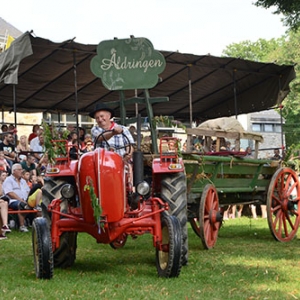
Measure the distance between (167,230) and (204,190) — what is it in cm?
263

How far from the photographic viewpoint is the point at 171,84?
1802 centimetres

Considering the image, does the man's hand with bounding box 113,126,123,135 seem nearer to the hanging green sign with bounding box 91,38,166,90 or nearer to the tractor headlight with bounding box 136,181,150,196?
the tractor headlight with bounding box 136,181,150,196

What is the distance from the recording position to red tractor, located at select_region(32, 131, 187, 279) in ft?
21.7

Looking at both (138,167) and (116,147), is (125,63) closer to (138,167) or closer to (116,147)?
(116,147)

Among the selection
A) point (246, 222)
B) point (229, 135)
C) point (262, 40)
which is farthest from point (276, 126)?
point (229, 135)

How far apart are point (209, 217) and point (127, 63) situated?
3.49 metres

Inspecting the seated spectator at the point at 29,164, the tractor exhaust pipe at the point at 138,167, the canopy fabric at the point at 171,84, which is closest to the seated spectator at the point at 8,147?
the seated spectator at the point at 29,164

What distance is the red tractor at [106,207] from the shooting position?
660 centimetres

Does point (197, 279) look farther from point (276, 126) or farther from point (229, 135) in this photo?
point (276, 126)

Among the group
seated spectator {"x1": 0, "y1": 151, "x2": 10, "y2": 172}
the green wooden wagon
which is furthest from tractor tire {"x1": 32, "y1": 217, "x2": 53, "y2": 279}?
seated spectator {"x1": 0, "y1": 151, "x2": 10, "y2": 172}

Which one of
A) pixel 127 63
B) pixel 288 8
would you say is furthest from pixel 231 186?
pixel 288 8

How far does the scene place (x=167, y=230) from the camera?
23.0 feet

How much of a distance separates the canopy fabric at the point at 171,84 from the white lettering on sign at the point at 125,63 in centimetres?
176

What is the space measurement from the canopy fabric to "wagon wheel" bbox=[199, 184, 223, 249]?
5.17 meters
